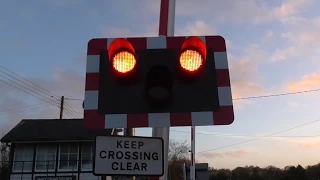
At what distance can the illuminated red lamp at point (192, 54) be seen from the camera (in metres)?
2.77

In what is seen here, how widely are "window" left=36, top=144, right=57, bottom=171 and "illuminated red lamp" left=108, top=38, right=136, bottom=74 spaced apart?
2829 cm

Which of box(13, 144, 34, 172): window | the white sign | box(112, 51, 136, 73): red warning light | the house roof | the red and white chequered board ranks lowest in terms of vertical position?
the white sign

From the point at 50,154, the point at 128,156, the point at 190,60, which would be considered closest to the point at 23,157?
the point at 50,154

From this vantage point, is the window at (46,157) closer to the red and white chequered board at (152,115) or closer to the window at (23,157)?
the window at (23,157)

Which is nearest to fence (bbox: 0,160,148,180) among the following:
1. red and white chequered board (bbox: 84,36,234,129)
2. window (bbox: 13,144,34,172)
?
window (bbox: 13,144,34,172)

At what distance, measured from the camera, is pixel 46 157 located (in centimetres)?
2986

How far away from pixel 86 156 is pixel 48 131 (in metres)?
4.21

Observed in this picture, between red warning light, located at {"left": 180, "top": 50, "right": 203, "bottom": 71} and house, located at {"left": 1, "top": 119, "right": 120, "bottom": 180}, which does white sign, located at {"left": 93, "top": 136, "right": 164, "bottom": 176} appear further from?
house, located at {"left": 1, "top": 119, "right": 120, "bottom": 180}

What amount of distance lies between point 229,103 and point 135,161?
0.87 m

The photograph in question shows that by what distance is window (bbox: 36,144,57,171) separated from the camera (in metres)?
29.3

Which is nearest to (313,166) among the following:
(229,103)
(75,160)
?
(75,160)

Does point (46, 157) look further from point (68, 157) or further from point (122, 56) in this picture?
point (122, 56)

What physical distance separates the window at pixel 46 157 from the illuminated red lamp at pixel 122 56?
28.3 meters

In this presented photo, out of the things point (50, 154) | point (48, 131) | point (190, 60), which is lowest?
point (190, 60)
